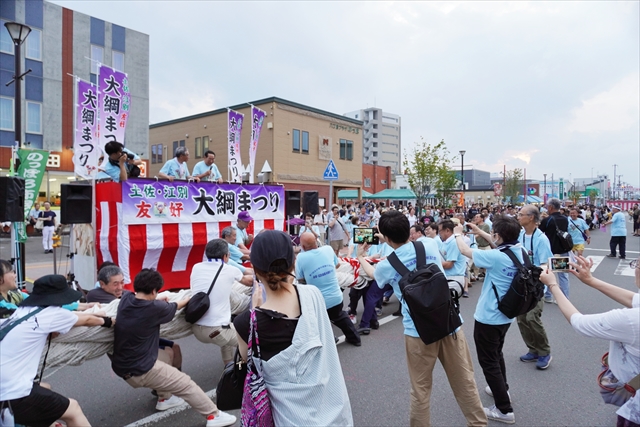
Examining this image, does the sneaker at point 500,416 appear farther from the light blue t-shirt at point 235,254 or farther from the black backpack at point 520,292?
the light blue t-shirt at point 235,254

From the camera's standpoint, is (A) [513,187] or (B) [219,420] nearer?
(B) [219,420]

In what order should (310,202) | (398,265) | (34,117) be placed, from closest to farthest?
(398,265) → (310,202) → (34,117)

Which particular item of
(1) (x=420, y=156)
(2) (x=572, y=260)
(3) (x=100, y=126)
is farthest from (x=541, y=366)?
(1) (x=420, y=156)

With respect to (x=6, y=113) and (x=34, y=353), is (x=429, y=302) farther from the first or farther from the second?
(x=6, y=113)

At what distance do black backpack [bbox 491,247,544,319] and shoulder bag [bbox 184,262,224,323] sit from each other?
276cm

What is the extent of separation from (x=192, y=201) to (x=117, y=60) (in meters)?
20.9

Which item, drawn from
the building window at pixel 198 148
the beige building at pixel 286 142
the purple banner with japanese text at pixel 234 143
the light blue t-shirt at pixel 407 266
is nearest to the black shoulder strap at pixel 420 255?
the light blue t-shirt at pixel 407 266

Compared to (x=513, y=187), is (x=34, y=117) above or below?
above

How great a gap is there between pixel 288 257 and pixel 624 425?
6.83 feet

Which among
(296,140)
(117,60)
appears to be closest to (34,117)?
(117,60)

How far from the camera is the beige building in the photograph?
82.5ft

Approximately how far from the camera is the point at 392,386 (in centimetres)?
413

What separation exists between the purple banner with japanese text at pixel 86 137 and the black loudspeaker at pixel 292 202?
4292 mm

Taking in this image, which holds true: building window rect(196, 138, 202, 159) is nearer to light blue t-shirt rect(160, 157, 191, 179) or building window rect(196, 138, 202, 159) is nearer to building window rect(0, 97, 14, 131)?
building window rect(0, 97, 14, 131)
